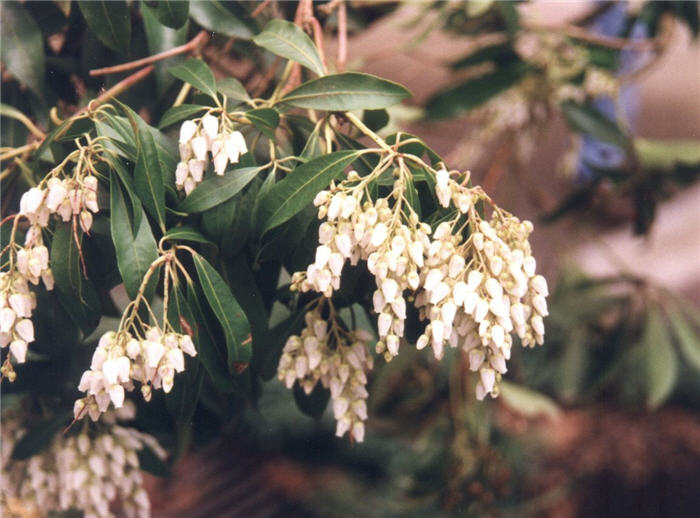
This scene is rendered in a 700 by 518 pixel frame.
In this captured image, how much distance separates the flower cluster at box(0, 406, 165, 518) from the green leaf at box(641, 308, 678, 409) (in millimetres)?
1502

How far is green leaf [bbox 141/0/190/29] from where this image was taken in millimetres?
950

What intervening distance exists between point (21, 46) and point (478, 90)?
1.09m

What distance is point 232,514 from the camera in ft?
8.82

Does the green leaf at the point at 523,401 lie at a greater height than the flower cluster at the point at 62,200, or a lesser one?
lesser

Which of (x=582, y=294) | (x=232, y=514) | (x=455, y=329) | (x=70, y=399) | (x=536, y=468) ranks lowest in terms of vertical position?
(x=536, y=468)

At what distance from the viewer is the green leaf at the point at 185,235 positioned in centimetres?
80

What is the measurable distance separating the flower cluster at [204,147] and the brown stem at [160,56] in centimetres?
24

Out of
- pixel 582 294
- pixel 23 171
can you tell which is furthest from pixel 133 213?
pixel 582 294

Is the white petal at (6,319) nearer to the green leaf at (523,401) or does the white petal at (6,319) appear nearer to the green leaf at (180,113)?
the green leaf at (180,113)

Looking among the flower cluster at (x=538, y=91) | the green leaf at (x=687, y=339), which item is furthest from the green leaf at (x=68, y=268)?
the green leaf at (x=687, y=339)

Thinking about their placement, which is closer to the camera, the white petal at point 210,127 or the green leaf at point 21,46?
the white petal at point 210,127

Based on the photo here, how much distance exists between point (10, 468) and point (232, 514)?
5.53ft

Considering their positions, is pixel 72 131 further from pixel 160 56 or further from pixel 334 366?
pixel 334 366

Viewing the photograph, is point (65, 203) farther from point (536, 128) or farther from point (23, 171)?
point (536, 128)
